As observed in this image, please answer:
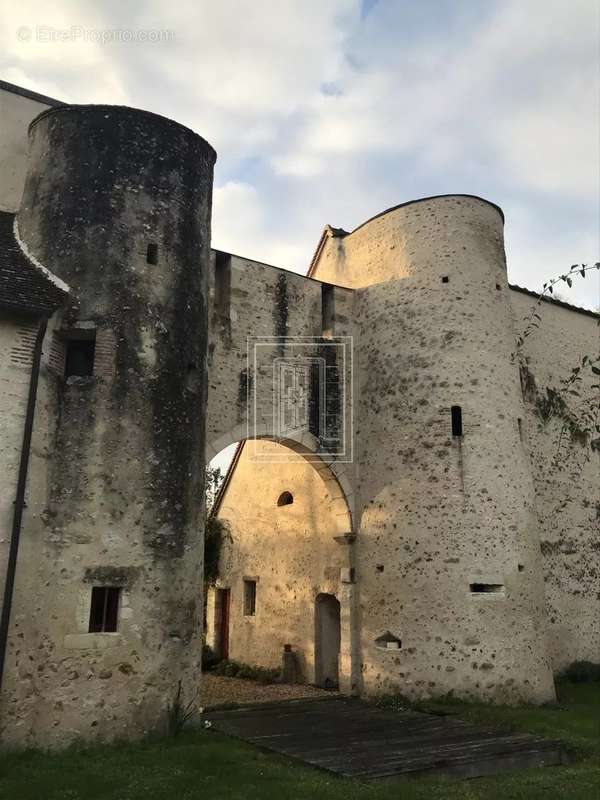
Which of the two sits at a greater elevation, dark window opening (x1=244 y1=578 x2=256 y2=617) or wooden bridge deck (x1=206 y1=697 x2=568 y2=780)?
dark window opening (x1=244 y1=578 x2=256 y2=617)

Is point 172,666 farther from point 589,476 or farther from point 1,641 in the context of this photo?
point 589,476

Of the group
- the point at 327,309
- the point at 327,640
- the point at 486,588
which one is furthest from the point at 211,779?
the point at 327,309

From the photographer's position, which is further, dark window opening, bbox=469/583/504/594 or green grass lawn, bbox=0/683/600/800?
dark window opening, bbox=469/583/504/594

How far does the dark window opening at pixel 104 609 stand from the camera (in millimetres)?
8188

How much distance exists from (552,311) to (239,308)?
8393 millimetres

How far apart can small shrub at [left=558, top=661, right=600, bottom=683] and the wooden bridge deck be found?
5.04 m

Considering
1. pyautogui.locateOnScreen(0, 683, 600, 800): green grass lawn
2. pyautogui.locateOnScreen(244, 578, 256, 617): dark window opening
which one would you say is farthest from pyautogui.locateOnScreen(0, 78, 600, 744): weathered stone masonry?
pyautogui.locateOnScreen(0, 683, 600, 800): green grass lawn

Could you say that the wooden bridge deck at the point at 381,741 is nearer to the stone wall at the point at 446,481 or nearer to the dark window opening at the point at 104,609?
the stone wall at the point at 446,481

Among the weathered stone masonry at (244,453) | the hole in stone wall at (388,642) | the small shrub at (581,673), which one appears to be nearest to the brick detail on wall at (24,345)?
the weathered stone masonry at (244,453)

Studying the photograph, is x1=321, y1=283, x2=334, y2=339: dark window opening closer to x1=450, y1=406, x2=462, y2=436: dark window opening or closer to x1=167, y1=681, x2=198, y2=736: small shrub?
x1=450, y1=406, x2=462, y2=436: dark window opening

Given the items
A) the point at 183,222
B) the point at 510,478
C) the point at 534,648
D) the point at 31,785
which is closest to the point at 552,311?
the point at 510,478

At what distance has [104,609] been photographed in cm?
827

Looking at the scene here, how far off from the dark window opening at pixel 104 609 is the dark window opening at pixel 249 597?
777 centimetres

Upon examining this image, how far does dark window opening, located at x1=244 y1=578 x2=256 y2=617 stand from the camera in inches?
621
